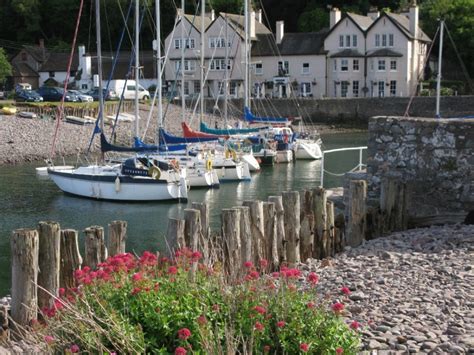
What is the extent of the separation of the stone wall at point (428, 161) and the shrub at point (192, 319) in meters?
8.59

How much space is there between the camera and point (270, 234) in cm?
1348

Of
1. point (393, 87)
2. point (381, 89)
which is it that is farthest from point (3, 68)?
point (393, 87)

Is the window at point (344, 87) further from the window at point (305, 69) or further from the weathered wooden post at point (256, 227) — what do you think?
the weathered wooden post at point (256, 227)

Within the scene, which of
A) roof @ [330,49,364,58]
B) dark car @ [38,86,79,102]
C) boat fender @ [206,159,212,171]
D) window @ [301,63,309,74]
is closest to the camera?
boat fender @ [206,159,212,171]

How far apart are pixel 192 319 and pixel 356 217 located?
8304 mm

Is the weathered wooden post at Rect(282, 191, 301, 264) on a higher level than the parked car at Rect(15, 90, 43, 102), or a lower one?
lower

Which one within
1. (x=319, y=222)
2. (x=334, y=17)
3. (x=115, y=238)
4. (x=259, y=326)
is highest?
(x=334, y=17)

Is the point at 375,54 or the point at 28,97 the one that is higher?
the point at 375,54

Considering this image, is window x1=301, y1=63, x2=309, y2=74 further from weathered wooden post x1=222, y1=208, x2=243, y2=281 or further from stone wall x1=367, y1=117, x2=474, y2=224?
weathered wooden post x1=222, y1=208, x2=243, y2=281

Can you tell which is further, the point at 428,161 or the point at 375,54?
the point at 375,54

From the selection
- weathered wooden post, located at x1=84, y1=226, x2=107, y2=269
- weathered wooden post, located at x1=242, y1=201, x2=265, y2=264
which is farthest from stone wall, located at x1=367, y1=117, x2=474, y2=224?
weathered wooden post, located at x1=84, y1=226, x2=107, y2=269

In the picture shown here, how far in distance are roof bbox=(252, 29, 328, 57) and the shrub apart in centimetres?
7661

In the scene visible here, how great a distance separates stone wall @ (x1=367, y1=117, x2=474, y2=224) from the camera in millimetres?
15734

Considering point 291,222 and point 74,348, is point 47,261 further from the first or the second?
point 291,222
